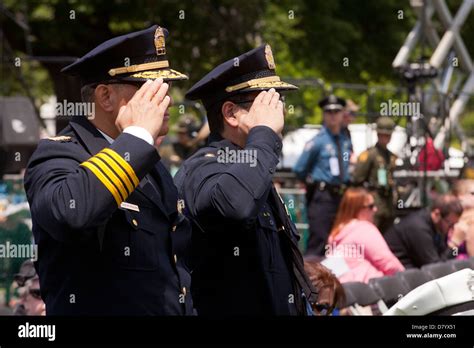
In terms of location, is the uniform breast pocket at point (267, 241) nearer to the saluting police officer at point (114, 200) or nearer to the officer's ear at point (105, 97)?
the saluting police officer at point (114, 200)

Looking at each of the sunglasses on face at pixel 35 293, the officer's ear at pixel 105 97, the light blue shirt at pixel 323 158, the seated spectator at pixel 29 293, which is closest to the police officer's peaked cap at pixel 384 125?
the light blue shirt at pixel 323 158

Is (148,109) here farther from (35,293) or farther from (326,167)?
(326,167)

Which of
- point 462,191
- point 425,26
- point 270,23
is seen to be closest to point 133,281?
point 462,191

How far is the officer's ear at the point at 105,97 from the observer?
3949mm

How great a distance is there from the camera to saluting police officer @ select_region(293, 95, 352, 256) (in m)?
11.6

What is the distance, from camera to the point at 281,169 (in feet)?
43.6

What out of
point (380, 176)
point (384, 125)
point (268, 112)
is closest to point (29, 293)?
point (268, 112)

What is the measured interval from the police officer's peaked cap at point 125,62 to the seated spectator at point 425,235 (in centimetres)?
574

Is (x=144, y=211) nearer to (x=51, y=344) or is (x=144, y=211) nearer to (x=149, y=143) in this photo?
(x=149, y=143)

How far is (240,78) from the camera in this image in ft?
15.0

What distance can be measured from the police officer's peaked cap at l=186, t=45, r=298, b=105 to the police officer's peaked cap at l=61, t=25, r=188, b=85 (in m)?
0.49

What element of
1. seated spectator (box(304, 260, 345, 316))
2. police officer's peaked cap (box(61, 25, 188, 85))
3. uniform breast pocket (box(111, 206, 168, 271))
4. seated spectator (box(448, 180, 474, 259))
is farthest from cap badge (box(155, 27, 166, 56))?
seated spectator (box(448, 180, 474, 259))

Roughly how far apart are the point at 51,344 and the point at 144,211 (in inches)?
21.9

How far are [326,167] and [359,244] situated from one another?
9.55 ft
